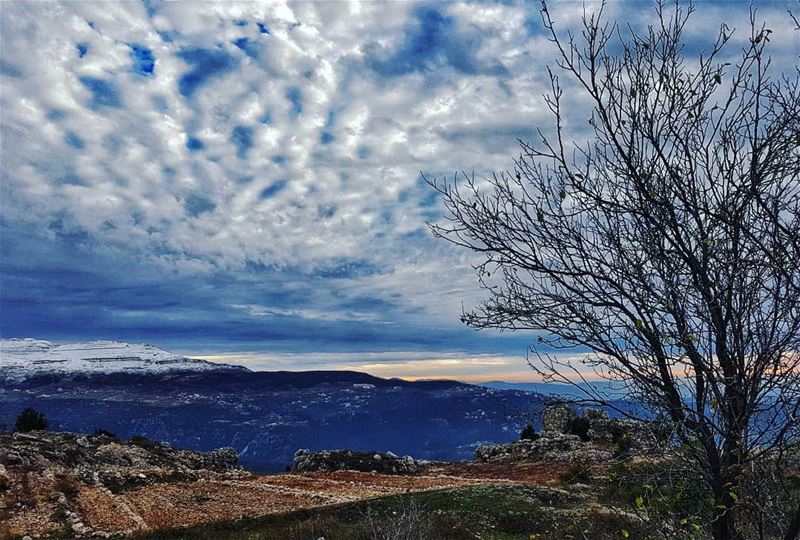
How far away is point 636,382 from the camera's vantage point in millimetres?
5926

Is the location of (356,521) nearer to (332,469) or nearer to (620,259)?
(620,259)

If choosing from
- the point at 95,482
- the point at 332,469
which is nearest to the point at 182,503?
the point at 95,482

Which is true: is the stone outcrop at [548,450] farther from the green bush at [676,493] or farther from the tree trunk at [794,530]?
the tree trunk at [794,530]

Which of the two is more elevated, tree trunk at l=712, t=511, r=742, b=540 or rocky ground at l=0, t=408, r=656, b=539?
tree trunk at l=712, t=511, r=742, b=540

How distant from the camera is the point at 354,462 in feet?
144

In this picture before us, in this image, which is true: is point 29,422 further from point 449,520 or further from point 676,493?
point 676,493

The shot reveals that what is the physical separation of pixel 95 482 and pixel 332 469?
18.1m

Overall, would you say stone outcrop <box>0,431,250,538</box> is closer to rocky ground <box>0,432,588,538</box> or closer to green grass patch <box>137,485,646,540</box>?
rocky ground <box>0,432,588,538</box>

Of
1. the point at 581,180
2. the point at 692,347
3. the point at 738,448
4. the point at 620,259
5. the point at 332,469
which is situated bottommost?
the point at 332,469

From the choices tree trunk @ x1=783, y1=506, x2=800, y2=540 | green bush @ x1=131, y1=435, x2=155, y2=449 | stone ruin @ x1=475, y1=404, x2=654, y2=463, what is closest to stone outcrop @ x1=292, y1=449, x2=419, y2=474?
stone ruin @ x1=475, y1=404, x2=654, y2=463

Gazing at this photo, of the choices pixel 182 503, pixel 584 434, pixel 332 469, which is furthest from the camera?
pixel 584 434

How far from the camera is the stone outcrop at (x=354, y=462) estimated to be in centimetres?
4297

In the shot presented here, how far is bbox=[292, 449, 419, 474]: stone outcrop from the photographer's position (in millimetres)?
42969

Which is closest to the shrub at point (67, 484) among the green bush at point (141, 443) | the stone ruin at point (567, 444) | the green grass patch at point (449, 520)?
the green grass patch at point (449, 520)
